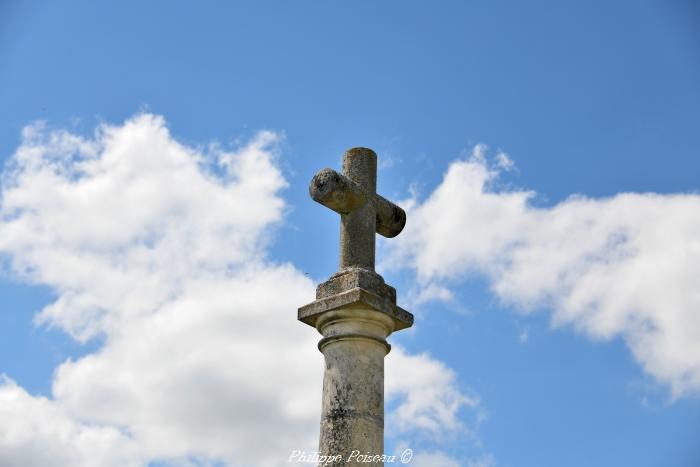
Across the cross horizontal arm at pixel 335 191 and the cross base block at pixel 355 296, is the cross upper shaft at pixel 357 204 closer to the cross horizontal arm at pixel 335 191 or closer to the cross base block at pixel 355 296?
the cross horizontal arm at pixel 335 191

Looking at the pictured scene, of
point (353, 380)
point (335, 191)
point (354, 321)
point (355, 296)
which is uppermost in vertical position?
point (335, 191)

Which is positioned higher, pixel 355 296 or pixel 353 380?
pixel 355 296

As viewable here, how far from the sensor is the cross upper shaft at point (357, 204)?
7.55 m

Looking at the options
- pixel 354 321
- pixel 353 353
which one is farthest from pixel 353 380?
pixel 354 321

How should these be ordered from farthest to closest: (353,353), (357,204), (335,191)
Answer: (357,204), (335,191), (353,353)

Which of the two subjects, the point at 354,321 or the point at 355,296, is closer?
the point at 355,296

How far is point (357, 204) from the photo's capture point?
7785mm

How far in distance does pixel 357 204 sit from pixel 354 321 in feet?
3.98

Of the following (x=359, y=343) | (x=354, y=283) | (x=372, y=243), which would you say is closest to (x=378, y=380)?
(x=359, y=343)

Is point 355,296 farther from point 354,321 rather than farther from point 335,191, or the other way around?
point 335,191

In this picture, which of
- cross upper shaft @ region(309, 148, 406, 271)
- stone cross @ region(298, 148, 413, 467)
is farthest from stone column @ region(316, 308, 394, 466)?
cross upper shaft @ region(309, 148, 406, 271)

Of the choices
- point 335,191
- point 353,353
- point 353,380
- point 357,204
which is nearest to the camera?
point 353,380

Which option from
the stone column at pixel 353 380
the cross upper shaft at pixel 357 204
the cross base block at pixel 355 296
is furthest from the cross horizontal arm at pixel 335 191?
the stone column at pixel 353 380

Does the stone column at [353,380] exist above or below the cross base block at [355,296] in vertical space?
below
